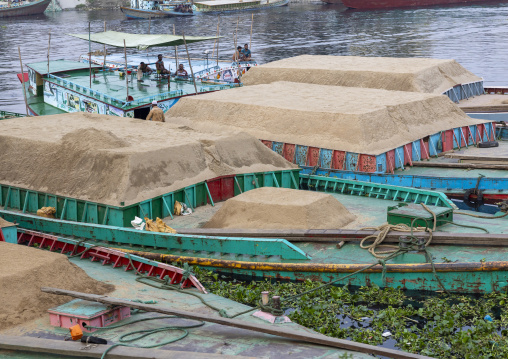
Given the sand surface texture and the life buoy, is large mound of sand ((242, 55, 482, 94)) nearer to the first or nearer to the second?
the sand surface texture

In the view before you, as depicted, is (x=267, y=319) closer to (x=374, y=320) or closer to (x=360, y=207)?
(x=374, y=320)

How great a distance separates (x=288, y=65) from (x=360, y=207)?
16397mm

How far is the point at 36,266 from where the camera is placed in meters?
12.7

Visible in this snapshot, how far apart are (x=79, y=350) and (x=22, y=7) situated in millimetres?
97556

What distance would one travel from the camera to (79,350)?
1071 cm

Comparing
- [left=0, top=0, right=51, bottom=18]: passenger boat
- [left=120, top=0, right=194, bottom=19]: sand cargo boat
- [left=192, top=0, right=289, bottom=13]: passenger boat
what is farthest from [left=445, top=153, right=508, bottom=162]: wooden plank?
[left=0, top=0, right=51, bottom=18]: passenger boat

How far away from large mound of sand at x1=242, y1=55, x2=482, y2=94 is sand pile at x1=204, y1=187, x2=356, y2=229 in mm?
13788

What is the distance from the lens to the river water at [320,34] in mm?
56781

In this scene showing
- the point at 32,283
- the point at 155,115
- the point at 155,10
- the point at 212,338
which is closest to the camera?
the point at 212,338

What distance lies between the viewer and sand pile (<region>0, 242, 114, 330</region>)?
12055 millimetres

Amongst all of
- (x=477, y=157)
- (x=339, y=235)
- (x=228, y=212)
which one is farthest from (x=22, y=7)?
(x=339, y=235)

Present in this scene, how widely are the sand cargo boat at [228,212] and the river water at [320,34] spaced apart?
2501cm

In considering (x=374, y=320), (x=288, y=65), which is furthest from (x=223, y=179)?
(x=288, y=65)

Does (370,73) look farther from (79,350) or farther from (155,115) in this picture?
(79,350)
